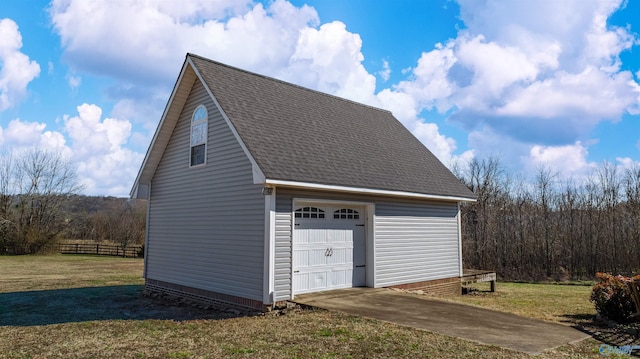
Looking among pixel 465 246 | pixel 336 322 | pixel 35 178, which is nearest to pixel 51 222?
pixel 35 178

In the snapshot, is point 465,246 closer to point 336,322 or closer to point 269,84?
point 269,84

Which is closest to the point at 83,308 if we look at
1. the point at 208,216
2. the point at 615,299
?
the point at 208,216

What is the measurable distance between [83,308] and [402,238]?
8.65m

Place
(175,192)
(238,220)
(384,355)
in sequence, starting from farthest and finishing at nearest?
(175,192), (238,220), (384,355)

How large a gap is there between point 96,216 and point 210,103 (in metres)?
56.6

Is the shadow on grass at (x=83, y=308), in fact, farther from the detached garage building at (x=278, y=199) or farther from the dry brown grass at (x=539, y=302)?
the dry brown grass at (x=539, y=302)

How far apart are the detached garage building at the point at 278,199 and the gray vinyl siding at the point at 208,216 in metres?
0.04

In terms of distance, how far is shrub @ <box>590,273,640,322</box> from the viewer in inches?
328

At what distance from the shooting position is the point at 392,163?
528 inches

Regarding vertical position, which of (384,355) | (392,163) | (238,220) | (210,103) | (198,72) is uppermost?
(198,72)

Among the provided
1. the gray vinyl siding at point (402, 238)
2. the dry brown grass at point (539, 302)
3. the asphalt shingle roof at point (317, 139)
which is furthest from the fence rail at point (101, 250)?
the dry brown grass at point (539, 302)

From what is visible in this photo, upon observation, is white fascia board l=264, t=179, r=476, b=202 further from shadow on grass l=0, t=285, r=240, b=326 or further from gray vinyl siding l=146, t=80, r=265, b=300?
shadow on grass l=0, t=285, r=240, b=326

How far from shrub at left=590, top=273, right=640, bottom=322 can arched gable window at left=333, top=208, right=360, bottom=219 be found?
5.52 m

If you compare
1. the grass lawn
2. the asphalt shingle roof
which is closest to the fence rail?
the grass lawn
